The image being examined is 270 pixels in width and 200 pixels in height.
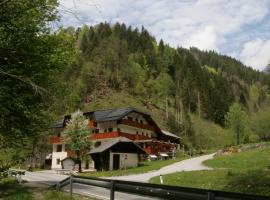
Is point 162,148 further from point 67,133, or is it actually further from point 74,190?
point 74,190

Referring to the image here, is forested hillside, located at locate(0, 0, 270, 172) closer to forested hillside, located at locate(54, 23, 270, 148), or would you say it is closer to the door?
forested hillside, located at locate(54, 23, 270, 148)

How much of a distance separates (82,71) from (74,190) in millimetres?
120630

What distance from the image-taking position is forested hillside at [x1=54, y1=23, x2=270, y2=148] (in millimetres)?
125562

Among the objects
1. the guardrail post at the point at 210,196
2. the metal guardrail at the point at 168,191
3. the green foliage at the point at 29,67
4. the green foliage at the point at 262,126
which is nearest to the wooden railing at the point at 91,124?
the green foliage at the point at 29,67

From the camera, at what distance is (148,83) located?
510ft

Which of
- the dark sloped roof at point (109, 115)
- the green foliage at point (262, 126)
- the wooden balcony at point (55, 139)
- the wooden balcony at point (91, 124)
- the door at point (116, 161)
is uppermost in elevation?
the green foliage at point (262, 126)

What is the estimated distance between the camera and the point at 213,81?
19450 centimetres

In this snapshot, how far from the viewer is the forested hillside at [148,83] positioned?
125562mm

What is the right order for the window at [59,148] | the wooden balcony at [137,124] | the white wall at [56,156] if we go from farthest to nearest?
the window at [59,148] < the white wall at [56,156] < the wooden balcony at [137,124]

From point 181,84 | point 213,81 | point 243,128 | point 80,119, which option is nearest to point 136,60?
point 181,84

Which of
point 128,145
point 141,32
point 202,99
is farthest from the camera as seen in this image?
point 141,32

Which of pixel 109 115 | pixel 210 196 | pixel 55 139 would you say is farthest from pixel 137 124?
pixel 210 196

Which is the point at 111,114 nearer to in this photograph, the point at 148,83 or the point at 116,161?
the point at 116,161

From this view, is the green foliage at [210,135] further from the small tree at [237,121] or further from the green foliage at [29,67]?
the green foliage at [29,67]
